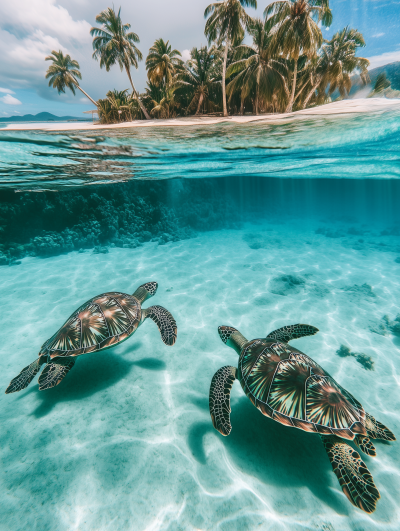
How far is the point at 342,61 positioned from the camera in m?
13.6

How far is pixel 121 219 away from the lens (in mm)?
15820

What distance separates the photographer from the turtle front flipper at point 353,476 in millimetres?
2182

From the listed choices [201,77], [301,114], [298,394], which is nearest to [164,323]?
[298,394]

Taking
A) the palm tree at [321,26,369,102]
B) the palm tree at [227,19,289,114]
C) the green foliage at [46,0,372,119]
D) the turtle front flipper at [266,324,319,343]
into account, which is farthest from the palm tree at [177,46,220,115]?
the turtle front flipper at [266,324,319,343]

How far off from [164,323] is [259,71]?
550 inches

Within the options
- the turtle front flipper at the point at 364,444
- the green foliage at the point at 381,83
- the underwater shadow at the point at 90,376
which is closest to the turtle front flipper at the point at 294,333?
the turtle front flipper at the point at 364,444

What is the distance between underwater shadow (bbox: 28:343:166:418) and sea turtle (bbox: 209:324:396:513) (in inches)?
86.5

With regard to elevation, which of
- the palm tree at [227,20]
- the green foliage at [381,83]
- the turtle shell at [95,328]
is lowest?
the turtle shell at [95,328]

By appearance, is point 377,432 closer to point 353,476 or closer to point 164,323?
point 353,476

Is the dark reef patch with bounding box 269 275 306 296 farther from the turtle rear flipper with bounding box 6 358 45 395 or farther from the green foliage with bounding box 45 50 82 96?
the green foliage with bounding box 45 50 82 96

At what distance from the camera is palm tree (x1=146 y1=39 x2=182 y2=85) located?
50.1 feet

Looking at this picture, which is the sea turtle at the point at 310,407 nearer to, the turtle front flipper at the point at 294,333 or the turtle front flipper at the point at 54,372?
the turtle front flipper at the point at 294,333

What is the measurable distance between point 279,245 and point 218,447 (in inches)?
560

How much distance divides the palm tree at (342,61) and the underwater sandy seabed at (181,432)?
47.2 ft
